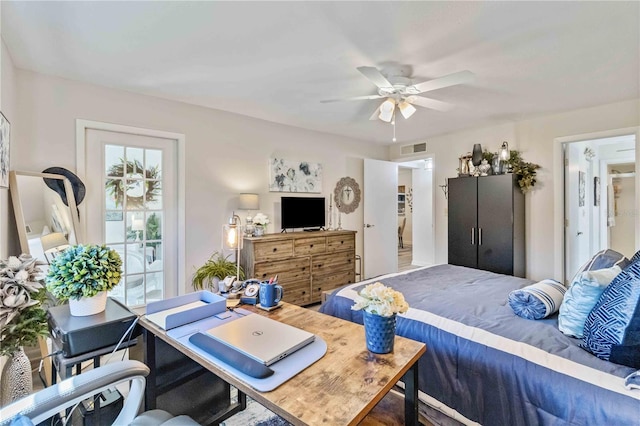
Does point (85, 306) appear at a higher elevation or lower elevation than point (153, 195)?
lower

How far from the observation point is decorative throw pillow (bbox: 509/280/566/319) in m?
1.78

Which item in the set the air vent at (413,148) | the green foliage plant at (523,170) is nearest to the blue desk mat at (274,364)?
the green foliage plant at (523,170)

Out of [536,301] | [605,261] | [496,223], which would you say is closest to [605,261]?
[605,261]

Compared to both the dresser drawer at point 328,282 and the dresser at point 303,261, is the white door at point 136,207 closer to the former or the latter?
the dresser at point 303,261

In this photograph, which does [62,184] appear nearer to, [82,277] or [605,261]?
[82,277]

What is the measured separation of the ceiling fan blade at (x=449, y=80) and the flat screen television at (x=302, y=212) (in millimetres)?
2258

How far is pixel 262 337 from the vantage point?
3.94 ft

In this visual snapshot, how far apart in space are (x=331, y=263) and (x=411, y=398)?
310 cm

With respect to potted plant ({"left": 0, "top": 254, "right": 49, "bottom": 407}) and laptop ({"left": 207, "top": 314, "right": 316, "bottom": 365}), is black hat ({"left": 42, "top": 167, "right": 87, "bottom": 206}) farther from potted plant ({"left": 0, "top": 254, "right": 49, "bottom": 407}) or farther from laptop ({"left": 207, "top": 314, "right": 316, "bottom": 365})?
laptop ({"left": 207, "top": 314, "right": 316, "bottom": 365})

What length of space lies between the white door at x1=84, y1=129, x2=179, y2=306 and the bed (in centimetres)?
226

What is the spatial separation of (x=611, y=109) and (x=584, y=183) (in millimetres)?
1461

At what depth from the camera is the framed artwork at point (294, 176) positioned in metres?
4.17

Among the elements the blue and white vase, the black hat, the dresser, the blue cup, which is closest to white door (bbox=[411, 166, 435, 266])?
the dresser

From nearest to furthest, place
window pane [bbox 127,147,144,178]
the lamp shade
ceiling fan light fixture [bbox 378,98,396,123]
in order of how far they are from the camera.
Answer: ceiling fan light fixture [bbox 378,98,396,123] < window pane [bbox 127,147,144,178] < the lamp shade
